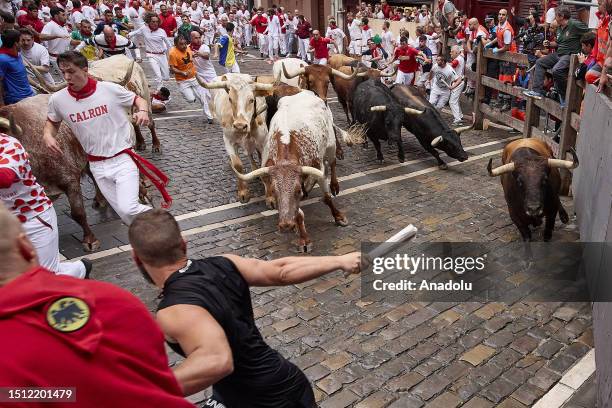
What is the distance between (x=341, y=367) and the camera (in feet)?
16.2

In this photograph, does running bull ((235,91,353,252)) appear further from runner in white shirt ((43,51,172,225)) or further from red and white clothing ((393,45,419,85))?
red and white clothing ((393,45,419,85))

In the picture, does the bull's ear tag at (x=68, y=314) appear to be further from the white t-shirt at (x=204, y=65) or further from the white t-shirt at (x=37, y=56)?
the white t-shirt at (x=204, y=65)

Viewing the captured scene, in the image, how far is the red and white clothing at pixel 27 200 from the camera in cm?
450

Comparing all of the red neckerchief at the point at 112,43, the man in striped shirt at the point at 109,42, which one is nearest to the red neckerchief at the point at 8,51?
the man in striped shirt at the point at 109,42

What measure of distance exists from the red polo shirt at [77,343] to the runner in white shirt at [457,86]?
13384 mm

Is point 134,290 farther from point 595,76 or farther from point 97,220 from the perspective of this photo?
point 595,76

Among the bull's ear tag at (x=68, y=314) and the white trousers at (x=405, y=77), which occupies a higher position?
the bull's ear tag at (x=68, y=314)

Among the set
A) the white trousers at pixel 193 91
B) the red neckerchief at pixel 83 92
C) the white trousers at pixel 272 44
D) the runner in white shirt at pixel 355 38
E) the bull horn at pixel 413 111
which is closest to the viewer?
the red neckerchief at pixel 83 92

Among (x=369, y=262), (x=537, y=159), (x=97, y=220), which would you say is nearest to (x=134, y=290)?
(x=97, y=220)

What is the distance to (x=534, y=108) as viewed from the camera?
456 inches

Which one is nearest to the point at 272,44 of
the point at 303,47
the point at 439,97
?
the point at 303,47

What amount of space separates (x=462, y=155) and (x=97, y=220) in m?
6.95

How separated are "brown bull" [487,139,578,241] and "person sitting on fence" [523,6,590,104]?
13.4 feet

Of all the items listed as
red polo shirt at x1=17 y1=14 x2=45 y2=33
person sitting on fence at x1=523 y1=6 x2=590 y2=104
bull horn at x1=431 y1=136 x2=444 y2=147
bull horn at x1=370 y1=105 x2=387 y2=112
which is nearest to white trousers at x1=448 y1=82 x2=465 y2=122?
person sitting on fence at x1=523 y1=6 x2=590 y2=104
